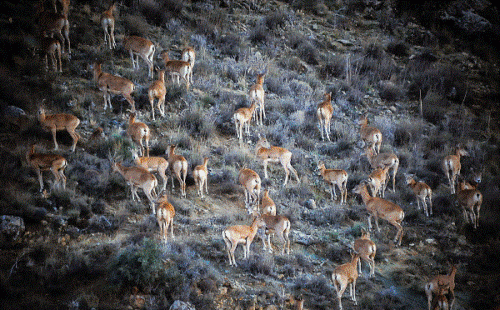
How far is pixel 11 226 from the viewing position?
1078 centimetres

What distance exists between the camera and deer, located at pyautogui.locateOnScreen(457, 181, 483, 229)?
14.4 metres

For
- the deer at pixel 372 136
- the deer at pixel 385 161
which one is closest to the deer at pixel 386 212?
the deer at pixel 385 161

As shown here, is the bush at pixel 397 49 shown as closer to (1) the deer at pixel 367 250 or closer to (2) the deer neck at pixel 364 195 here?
(2) the deer neck at pixel 364 195

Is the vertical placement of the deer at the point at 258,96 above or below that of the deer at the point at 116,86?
below

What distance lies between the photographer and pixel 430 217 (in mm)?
15078

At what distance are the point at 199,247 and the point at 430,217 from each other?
7184 mm

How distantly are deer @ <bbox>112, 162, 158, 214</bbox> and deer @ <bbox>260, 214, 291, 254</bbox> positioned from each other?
2.76m

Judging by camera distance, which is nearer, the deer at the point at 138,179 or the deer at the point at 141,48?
the deer at the point at 138,179

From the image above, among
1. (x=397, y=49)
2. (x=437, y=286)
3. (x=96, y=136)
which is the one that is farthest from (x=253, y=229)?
(x=397, y=49)

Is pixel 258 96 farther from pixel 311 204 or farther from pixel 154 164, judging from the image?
pixel 154 164

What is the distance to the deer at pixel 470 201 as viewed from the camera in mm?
14422

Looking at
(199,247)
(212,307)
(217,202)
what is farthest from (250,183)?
(212,307)

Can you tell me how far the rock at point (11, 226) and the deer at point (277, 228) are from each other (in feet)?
17.4

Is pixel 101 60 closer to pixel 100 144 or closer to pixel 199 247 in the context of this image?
pixel 100 144
